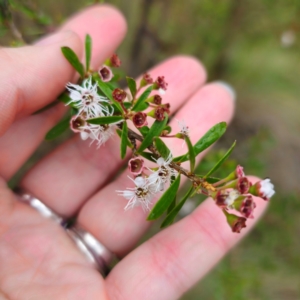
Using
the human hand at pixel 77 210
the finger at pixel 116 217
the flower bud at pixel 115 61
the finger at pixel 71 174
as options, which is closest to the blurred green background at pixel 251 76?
the human hand at pixel 77 210

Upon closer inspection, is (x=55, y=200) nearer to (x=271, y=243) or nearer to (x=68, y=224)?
(x=68, y=224)

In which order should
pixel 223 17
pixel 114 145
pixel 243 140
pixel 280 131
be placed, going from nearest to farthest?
pixel 114 145
pixel 223 17
pixel 243 140
pixel 280 131

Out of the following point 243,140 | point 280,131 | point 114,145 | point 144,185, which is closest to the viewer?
point 144,185

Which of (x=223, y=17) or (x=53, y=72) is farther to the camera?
(x=223, y=17)

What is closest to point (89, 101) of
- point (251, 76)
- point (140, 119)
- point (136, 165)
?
point (140, 119)

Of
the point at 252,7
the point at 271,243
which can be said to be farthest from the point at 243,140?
the point at 252,7

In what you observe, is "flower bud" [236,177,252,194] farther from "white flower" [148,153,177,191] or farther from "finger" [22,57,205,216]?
"finger" [22,57,205,216]

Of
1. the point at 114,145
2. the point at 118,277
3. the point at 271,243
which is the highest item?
the point at 114,145
